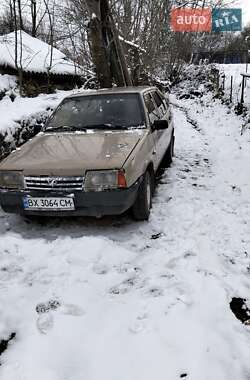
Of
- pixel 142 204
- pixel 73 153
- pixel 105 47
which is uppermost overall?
pixel 105 47

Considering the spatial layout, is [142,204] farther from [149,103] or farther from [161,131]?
[149,103]

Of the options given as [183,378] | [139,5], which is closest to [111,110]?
[183,378]

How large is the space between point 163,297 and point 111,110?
3.17 metres

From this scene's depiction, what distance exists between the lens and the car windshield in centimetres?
546

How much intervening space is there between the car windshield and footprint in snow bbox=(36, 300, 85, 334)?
283 cm

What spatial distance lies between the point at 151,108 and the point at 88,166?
235 cm

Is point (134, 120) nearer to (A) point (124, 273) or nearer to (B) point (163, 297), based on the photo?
(A) point (124, 273)

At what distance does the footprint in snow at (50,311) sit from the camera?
2912 millimetres

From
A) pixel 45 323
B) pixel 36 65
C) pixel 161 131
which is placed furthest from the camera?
pixel 36 65

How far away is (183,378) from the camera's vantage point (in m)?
2.41

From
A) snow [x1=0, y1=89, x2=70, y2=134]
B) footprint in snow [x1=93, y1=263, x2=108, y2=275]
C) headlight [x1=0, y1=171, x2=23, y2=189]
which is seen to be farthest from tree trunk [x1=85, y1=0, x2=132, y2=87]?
footprint in snow [x1=93, y1=263, x2=108, y2=275]

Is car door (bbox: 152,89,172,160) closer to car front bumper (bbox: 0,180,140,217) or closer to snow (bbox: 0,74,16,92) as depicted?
car front bumper (bbox: 0,180,140,217)

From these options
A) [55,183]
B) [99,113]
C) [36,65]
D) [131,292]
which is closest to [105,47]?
[36,65]

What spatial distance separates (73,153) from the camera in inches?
180
